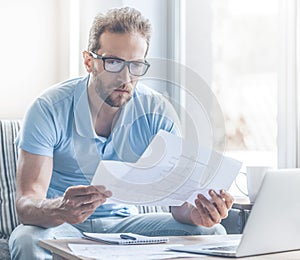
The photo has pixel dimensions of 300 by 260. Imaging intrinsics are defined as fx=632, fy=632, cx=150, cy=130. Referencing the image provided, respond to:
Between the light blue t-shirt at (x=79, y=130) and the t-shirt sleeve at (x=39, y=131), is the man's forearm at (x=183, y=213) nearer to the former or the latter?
the light blue t-shirt at (x=79, y=130)

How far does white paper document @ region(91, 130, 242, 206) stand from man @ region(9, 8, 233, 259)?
0.61ft

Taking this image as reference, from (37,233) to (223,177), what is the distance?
1.74 feet

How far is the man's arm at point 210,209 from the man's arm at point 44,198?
0.28 m

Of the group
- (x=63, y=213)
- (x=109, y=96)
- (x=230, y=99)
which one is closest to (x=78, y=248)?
(x=63, y=213)

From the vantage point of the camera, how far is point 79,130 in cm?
194

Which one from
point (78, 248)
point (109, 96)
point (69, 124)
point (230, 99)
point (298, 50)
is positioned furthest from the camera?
point (230, 99)

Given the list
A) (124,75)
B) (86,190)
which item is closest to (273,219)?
(86,190)

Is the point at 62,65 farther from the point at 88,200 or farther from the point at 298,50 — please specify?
the point at 88,200

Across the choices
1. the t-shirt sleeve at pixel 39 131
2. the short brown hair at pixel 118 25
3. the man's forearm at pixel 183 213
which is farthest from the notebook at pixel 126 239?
the short brown hair at pixel 118 25

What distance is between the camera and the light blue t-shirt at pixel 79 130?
6.21ft

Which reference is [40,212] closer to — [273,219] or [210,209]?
[210,209]

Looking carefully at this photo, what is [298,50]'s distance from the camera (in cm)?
229

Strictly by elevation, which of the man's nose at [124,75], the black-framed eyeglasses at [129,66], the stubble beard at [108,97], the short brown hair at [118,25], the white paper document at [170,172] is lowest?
the white paper document at [170,172]

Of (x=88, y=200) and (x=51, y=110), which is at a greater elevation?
(x=51, y=110)
